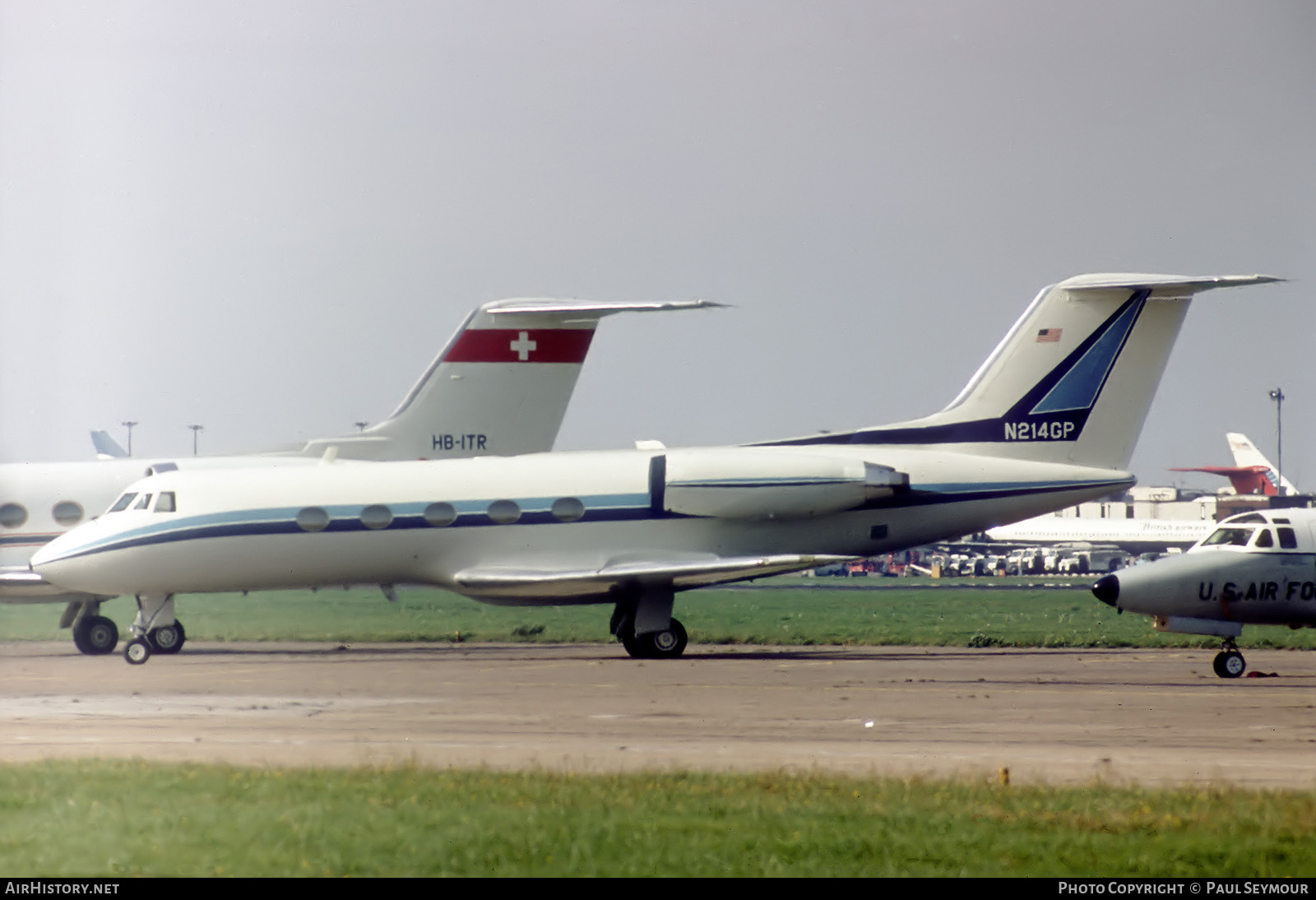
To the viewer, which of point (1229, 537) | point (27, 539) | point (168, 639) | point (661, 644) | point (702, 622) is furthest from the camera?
point (702, 622)

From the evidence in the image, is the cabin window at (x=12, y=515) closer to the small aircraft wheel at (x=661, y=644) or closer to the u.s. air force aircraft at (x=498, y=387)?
the u.s. air force aircraft at (x=498, y=387)

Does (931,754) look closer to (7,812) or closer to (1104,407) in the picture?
(7,812)

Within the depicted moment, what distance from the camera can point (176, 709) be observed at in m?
16.9

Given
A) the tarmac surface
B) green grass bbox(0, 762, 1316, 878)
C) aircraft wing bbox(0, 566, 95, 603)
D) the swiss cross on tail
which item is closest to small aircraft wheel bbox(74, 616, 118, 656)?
aircraft wing bbox(0, 566, 95, 603)

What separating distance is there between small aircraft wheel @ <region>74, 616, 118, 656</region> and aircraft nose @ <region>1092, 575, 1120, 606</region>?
16462 millimetres

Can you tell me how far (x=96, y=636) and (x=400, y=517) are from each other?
5.99 m

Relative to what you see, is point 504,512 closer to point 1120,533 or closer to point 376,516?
point 376,516

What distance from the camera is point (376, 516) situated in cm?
2655

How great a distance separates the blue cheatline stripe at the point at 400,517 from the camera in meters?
26.1

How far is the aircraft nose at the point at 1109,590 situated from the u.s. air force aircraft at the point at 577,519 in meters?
5.15

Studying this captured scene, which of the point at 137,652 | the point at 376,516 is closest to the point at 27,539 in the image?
the point at 137,652

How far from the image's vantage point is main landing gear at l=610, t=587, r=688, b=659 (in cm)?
2605

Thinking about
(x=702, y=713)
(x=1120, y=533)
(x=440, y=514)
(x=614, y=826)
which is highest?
(x=440, y=514)

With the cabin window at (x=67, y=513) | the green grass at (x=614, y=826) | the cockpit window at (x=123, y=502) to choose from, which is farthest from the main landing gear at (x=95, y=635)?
the green grass at (x=614, y=826)
